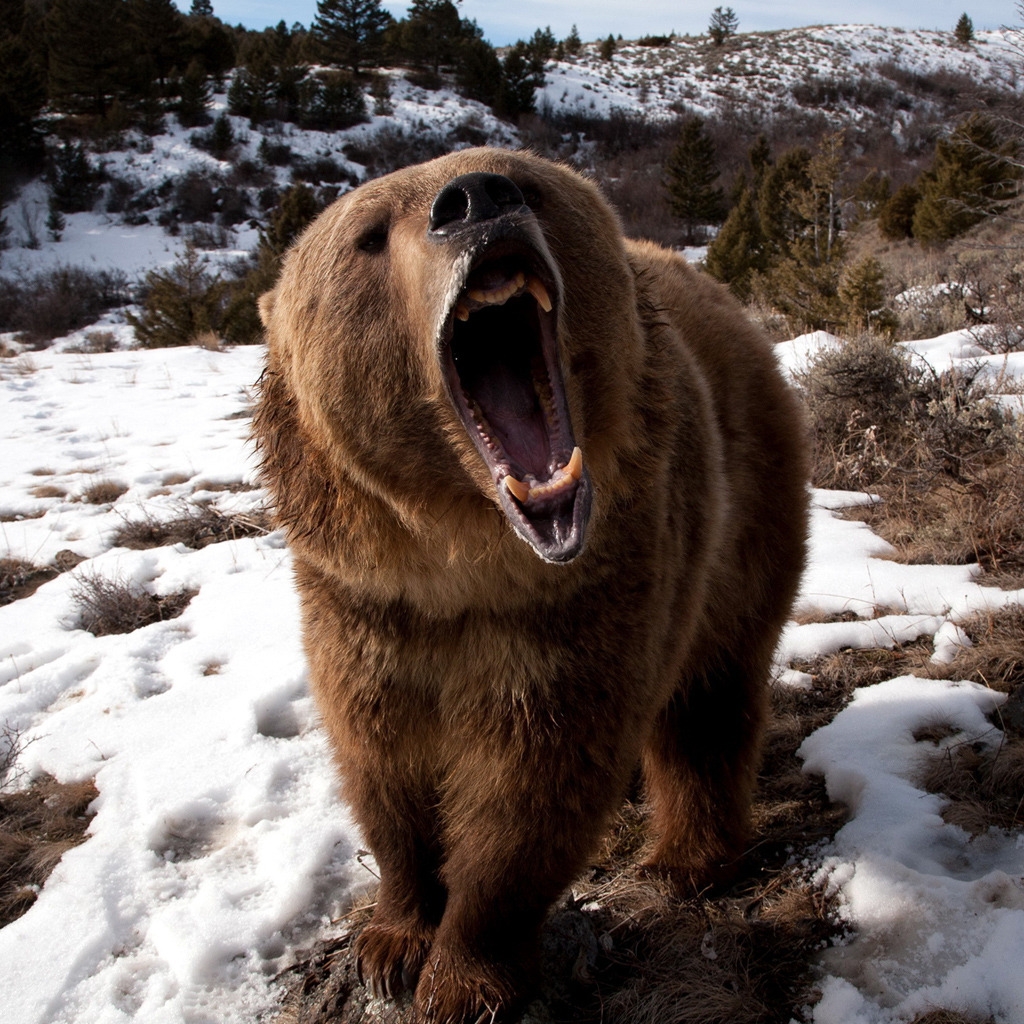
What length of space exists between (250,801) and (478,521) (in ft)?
5.65

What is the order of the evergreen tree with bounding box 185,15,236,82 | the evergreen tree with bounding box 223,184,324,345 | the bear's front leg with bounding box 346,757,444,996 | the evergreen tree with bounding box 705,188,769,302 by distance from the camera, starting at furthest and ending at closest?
the evergreen tree with bounding box 185,15,236,82 < the evergreen tree with bounding box 705,188,769,302 < the evergreen tree with bounding box 223,184,324,345 < the bear's front leg with bounding box 346,757,444,996

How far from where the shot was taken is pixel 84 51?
1235 inches

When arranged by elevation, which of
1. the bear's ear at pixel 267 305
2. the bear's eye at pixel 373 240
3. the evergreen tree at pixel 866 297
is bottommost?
the evergreen tree at pixel 866 297

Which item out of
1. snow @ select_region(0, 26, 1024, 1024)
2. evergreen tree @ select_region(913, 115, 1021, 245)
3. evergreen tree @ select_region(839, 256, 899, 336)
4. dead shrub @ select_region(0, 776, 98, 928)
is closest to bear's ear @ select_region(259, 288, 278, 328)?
snow @ select_region(0, 26, 1024, 1024)

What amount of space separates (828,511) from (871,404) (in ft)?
3.55

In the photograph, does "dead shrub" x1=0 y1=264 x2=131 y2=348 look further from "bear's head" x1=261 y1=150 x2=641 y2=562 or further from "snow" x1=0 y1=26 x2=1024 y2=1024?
"bear's head" x1=261 y1=150 x2=641 y2=562

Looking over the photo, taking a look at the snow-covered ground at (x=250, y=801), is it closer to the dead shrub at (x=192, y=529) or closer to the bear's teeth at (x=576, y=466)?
the dead shrub at (x=192, y=529)

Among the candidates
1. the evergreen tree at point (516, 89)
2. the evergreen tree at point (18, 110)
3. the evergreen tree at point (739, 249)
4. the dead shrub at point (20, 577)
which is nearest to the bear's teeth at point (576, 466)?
the dead shrub at point (20, 577)

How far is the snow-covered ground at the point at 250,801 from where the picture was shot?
221 cm

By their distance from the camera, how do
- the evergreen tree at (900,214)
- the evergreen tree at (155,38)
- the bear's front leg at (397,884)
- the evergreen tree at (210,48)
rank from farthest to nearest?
the evergreen tree at (210,48)
the evergreen tree at (155,38)
the evergreen tree at (900,214)
the bear's front leg at (397,884)

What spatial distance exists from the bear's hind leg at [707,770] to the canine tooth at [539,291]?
1525 mm

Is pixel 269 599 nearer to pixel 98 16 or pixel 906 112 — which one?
pixel 98 16

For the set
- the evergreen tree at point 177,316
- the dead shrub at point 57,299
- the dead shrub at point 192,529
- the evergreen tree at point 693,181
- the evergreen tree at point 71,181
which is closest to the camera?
the dead shrub at point 192,529

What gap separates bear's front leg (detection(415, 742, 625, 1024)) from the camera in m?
1.88
